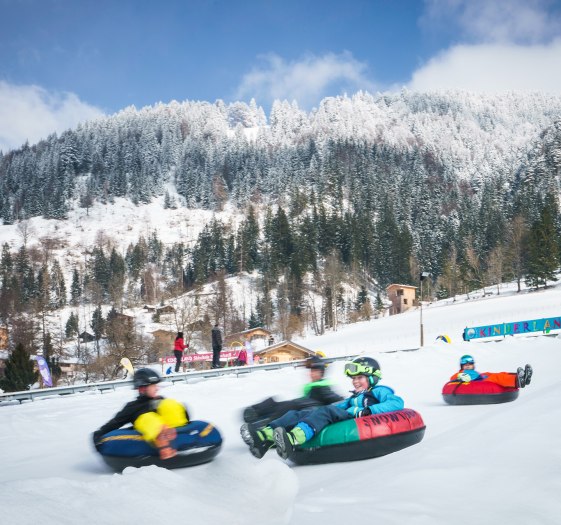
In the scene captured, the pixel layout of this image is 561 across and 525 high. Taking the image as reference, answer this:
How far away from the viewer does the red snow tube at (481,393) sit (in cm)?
945

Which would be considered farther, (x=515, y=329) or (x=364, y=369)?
(x=515, y=329)

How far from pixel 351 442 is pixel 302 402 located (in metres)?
1.30

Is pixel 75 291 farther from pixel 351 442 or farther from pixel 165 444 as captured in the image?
pixel 351 442

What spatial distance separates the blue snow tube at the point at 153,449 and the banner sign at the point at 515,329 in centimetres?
2759

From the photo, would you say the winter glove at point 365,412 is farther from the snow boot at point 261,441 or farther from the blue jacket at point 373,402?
the snow boot at point 261,441

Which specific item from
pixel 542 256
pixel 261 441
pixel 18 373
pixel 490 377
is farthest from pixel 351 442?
pixel 542 256

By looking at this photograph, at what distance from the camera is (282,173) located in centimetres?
16250

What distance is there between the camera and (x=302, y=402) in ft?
22.3

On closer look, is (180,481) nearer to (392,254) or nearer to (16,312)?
(16,312)

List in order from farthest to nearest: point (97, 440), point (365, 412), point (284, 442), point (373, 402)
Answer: point (373, 402), point (365, 412), point (97, 440), point (284, 442)

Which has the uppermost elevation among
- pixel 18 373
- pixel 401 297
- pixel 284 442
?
pixel 401 297

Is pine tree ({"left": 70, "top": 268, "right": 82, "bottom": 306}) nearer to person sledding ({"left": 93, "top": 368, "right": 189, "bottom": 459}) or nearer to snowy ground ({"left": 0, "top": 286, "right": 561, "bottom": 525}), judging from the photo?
snowy ground ({"left": 0, "top": 286, "right": 561, "bottom": 525})

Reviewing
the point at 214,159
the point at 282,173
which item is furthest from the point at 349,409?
the point at 214,159

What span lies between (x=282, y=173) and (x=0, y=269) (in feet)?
295
